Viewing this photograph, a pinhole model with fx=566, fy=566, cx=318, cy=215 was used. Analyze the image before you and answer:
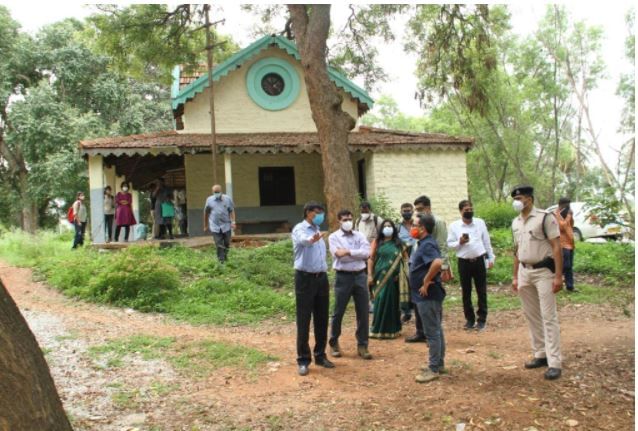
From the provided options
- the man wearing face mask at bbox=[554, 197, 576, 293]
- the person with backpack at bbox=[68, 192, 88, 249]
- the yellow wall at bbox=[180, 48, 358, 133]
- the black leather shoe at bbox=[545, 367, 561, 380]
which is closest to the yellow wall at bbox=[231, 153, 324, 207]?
the yellow wall at bbox=[180, 48, 358, 133]

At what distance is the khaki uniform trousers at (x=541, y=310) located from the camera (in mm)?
5316

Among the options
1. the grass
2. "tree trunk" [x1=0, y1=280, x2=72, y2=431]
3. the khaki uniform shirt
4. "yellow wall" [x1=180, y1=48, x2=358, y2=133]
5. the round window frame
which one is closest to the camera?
"tree trunk" [x1=0, y1=280, x2=72, y2=431]

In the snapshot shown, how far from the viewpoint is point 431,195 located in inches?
677

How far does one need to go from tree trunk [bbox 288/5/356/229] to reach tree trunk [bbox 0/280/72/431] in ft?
27.9

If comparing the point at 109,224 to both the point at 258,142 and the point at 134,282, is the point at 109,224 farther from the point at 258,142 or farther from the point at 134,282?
the point at 134,282

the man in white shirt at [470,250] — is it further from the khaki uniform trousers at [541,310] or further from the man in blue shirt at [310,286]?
the man in blue shirt at [310,286]

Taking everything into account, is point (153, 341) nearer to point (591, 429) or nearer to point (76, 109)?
point (591, 429)

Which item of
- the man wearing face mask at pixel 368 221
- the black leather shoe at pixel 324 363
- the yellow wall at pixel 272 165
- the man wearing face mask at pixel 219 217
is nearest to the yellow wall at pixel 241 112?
the yellow wall at pixel 272 165

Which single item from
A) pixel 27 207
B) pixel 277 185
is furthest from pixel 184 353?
pixel 27 207

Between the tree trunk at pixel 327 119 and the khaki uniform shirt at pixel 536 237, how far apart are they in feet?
20.6

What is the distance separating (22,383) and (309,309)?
10.7 ft

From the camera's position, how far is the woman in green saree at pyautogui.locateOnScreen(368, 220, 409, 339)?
277 inches

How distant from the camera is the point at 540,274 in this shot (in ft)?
17.7

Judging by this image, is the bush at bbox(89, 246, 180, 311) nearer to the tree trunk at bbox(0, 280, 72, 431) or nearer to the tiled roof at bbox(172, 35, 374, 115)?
the tree trunk at bbox(0, 280, 72, 431)
